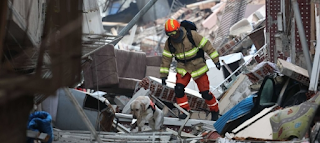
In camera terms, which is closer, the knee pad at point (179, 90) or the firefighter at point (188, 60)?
the firefighter at point (188, 60)

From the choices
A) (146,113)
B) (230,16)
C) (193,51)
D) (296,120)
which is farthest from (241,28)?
(296,120)

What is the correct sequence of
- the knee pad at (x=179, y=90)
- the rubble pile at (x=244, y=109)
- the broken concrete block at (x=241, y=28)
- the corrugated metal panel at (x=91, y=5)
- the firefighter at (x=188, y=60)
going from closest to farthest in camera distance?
the rubble pile at (x=244, y=109)
the corrugated metal panel at (x=91, y=5)
the firefighter at (x=188, y=60)
the knee pad at (x=179, y=90)
the broken concrete block at (x=241, y=28)

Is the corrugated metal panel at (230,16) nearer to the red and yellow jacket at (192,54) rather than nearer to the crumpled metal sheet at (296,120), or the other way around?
the red and yellow jacket at (192,54)

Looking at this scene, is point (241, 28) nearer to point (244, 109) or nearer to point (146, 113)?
point (146, 113)

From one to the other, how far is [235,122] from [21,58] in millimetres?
4225

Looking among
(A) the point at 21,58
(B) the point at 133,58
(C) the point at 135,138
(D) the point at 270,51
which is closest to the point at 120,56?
(B) the point at 133,58

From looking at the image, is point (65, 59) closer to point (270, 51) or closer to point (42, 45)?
point (42, 45)

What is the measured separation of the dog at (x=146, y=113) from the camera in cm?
868

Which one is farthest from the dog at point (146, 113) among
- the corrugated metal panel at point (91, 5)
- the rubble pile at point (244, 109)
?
the corrugated metal panel at point (91, 5)

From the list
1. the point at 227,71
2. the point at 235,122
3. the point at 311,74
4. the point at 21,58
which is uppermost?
the point at 21,58

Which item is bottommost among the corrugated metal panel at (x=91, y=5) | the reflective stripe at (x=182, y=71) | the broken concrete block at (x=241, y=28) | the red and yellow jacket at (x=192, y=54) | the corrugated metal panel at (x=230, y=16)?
the corrugated metal panel at (x=230, y=16)

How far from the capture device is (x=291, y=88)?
25.1ft

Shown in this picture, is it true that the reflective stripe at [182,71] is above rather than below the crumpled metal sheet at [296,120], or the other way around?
below

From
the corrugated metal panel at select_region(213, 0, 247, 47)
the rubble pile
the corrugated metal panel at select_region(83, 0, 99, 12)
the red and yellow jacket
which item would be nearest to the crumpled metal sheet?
the rubble pile
